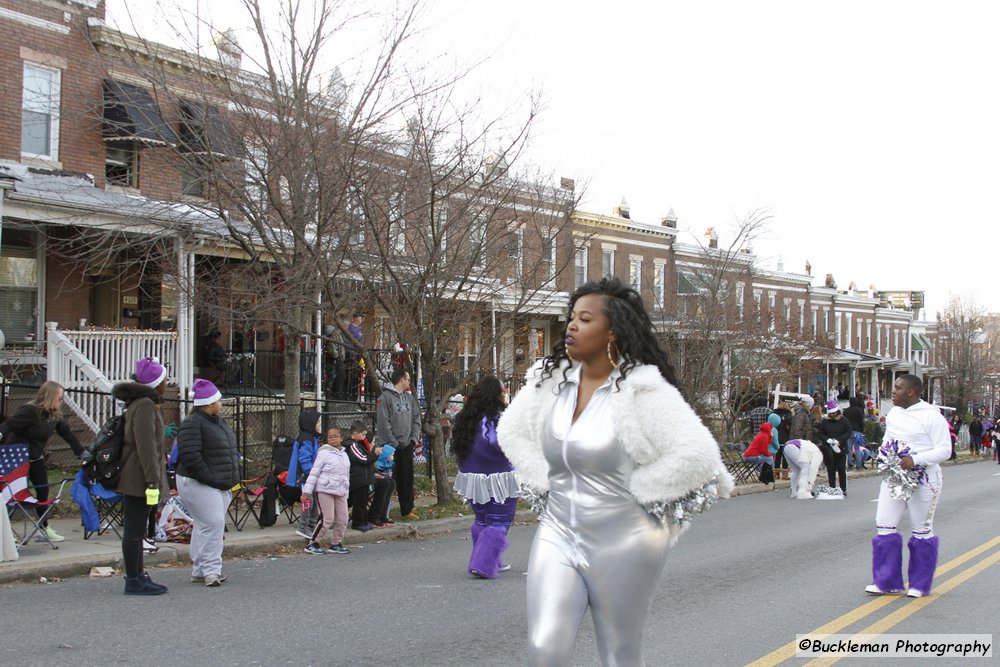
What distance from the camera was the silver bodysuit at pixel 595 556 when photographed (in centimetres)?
368

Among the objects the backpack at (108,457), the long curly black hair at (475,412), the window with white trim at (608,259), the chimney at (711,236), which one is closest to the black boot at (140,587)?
the backpack at (108,457)

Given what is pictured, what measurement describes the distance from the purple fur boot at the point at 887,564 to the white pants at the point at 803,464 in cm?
921

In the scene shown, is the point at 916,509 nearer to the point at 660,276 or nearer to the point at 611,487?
the point at 611,487

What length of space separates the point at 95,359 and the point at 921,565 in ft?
42.7

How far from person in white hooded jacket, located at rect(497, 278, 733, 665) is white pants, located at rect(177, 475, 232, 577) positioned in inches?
190

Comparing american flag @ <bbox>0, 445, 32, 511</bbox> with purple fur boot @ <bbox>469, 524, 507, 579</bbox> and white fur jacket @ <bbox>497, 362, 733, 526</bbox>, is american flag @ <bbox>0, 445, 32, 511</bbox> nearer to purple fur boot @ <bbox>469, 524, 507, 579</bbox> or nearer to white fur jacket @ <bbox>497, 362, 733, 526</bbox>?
purple fur boot @ <bbox>469, 524, 507, 579</bbox>

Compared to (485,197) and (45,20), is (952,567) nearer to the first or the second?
(485,197)

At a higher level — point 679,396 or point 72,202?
point 72,202

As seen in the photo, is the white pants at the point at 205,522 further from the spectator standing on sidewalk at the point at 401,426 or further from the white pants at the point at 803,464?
the white pants at the point at 803,464

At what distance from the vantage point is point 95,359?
1572cm

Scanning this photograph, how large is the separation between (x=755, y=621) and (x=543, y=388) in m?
3.97

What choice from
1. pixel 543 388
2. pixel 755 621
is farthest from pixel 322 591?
pixel 543 388

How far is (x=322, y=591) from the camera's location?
8109mm

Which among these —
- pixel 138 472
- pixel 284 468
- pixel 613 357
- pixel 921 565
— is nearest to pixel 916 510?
pixel 921 565
